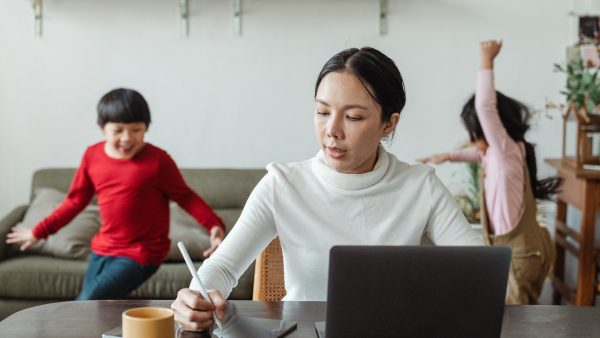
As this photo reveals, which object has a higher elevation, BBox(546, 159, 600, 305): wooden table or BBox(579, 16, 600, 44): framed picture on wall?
BBox(579, 16, 600, 44): framed picture on wall

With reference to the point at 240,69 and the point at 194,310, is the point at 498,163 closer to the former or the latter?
the point at 240,69

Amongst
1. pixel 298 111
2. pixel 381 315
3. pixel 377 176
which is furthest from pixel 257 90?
pixel 381 315

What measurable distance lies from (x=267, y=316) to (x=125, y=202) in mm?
1220

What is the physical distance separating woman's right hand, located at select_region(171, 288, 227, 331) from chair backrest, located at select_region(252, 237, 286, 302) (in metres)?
0.40

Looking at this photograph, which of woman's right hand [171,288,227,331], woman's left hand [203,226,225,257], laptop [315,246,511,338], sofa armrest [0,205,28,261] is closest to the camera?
laptop [315,246,511,338]

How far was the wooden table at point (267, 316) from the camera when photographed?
1.38m

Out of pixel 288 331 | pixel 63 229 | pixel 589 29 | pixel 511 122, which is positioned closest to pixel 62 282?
pixel 63 229

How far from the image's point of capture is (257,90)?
13.0ft

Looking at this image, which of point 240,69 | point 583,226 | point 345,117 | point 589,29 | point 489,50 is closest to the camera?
point 345,117

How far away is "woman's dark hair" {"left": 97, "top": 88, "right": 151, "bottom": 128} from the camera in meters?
2.53

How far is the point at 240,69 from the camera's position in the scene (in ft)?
13.0

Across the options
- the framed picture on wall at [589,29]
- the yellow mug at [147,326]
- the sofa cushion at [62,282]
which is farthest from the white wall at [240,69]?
the yellow mug at [147,326]

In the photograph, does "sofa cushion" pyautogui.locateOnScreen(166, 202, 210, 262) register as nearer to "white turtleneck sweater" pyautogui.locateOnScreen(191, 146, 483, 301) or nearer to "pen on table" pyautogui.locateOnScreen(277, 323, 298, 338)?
"white turtleneck sweater" pyautogui.locateOnScreen(191, 146, 483, 301)

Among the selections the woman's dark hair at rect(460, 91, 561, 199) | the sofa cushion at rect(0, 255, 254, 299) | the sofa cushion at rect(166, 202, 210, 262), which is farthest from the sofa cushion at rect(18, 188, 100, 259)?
the woman's dark hair at rect(460, 91, 561, 199)
